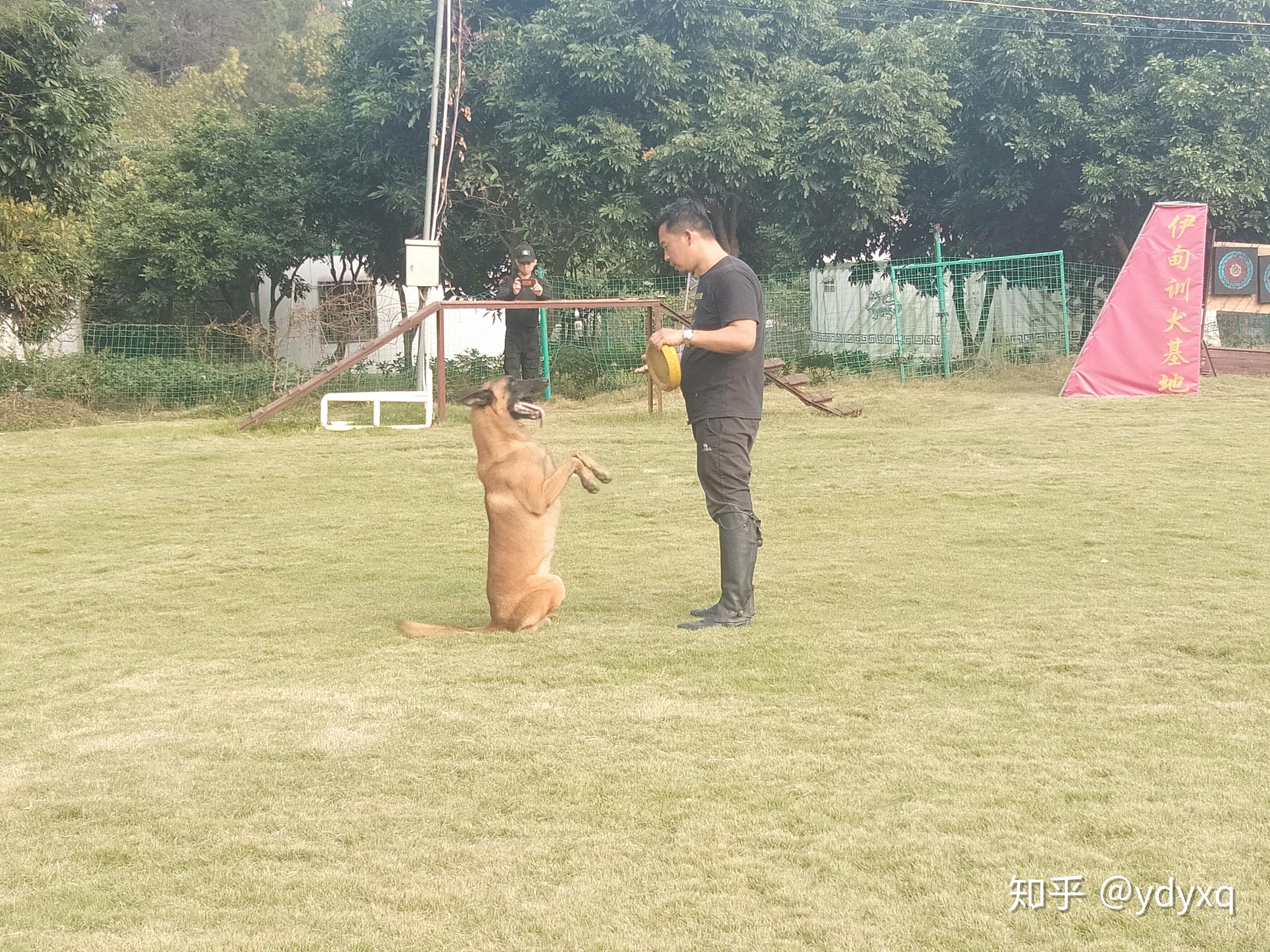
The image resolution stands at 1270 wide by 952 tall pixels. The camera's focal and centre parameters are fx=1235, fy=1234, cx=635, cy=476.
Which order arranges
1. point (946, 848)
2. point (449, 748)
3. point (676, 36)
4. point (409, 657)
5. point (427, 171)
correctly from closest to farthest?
point (946, 848) → point (449, 748) → point (409, 657) → point (427, 171) → point (676, 36)

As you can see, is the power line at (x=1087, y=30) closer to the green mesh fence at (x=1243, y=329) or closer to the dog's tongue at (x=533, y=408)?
the green mesh fence at (x=1243, y=329)

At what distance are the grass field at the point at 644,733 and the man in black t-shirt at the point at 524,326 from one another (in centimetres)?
519

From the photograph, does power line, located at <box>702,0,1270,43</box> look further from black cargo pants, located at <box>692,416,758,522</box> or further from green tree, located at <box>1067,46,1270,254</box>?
black cargo pants, located at <box>692,416,758,522</box>

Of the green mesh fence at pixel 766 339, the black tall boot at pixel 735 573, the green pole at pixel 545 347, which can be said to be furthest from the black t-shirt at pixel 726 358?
the green pole at pixel 545 347

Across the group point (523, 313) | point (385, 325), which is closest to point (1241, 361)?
point (523, 313)

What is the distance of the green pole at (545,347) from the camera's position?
14367mm

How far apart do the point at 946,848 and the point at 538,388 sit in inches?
121

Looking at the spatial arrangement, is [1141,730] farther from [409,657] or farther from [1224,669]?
[409,657]

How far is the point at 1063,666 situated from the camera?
4.32 meters

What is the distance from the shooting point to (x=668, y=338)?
4.78 metres

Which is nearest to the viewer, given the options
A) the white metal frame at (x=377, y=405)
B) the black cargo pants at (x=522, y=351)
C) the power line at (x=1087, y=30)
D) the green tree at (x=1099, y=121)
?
the white metal frame at (x=377, y=405)

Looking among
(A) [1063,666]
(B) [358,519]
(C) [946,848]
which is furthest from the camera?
(B) [358,519]

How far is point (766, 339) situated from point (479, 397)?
12387 mm

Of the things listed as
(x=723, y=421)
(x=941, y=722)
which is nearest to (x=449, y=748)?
(x=941, y=722)
